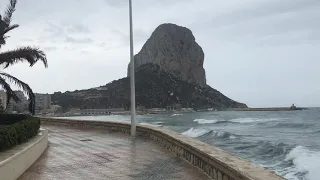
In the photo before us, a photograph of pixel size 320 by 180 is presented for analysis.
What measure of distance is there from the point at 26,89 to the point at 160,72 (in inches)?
5179

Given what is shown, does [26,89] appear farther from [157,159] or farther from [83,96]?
[83,96]

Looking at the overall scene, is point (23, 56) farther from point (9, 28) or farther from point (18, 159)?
point (18, 159)

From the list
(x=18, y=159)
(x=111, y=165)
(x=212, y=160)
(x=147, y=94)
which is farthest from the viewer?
(x=147, y=94)

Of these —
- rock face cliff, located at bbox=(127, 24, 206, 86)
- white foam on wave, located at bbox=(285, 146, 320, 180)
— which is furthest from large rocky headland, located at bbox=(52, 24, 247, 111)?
white foam on wave, located at bbox=(285, 146, 320, 180)

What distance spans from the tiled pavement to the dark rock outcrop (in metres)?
119

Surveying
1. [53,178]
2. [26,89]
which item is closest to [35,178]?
[53,178]

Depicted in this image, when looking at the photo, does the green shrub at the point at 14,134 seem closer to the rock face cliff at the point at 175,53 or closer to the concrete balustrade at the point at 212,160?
the concrete balustrade at the point at 212,160

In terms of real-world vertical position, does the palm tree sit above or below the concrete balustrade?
above

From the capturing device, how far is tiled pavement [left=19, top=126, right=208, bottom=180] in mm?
7488

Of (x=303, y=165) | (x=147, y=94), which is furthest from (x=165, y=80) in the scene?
(x=303, y=165)

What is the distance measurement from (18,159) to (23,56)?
6526 millimetres

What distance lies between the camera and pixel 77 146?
12969 millimetres

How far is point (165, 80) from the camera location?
141 m

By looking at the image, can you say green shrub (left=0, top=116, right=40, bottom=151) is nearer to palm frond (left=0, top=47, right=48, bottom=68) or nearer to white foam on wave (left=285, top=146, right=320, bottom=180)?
palm frond (left=0, top=47, right=48, bottom=68)
